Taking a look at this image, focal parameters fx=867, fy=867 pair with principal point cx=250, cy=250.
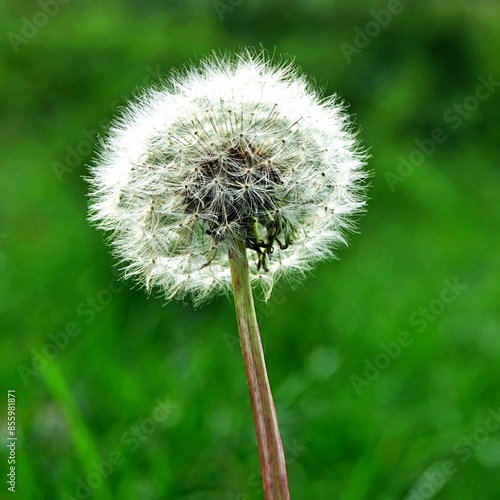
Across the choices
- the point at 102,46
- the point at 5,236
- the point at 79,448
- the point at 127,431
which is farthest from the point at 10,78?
the point at 79,448

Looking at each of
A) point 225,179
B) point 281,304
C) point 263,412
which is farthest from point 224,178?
point 281,304

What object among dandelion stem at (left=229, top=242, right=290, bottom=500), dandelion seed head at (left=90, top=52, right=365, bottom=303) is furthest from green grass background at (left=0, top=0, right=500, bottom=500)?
dandelion stem at (left=229, top=242, right=290, bottom=500)

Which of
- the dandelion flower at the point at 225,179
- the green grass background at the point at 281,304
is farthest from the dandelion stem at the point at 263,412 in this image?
the green grass background at the point at 281,304

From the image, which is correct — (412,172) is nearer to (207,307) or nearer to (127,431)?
(207,307)

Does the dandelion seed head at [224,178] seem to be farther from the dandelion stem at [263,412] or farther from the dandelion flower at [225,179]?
the dandelion stem at [263,412]

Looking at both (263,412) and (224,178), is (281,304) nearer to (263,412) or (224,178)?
(224,178)

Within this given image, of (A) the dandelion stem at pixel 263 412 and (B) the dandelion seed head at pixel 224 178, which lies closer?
(A) the dandelion stem at pixel 263 412
